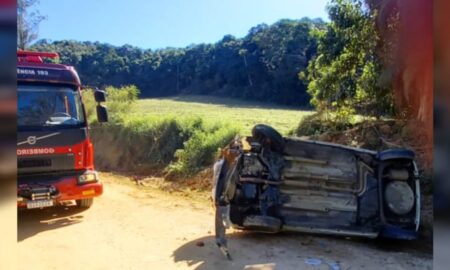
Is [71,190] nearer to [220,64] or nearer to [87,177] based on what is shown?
[87,177]

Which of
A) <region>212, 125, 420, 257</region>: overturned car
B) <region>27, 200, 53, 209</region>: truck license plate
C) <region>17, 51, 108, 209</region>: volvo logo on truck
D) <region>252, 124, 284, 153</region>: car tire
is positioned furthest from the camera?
<region>17, 51, 108, 209</region>: volvo logo on truck

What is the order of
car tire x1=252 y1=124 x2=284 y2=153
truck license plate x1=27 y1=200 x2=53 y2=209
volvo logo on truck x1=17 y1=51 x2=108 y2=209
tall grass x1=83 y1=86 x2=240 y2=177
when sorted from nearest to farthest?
car tire x1=252 y1=124 x2=284 y2=153 → truck license plate x1=27 y1=200 x2=53 y2=209 → volvo logo on truck x1=17 y1=51 x2=108 y2=209 → tall grass x1=83 y1=86 x2=240 y2=177

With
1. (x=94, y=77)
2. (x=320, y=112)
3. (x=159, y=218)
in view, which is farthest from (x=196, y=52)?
(x=159, y=218)

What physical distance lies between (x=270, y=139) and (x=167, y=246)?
224 centimetres

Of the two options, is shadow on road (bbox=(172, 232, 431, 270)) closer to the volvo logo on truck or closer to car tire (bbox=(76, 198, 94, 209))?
the volvo logo on truck

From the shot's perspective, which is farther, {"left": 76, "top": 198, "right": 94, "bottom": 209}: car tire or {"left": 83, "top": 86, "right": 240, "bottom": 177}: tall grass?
{"left": 83, "top": 86, "right": 240, "bottom": 177}: tall grass

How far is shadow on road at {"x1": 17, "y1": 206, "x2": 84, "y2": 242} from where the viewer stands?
7.40 meters

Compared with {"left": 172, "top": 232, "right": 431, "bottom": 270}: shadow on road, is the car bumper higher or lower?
higher

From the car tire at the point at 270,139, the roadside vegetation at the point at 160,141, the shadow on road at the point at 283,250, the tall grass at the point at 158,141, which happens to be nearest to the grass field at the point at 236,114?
the roadside vegetation at the point at 160,141

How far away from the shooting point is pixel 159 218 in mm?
8445

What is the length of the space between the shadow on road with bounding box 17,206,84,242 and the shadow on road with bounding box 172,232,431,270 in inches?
101

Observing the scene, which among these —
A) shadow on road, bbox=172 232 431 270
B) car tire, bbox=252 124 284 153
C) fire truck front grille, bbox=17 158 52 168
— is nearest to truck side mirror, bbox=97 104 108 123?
fire truck front grille, bbox=17 158 52 168

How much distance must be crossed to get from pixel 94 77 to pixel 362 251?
145ft

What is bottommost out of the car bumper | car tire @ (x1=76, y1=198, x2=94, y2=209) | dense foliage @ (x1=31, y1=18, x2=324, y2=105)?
car tire @ (x1=76, y1=198, x2=94, y2=209)
